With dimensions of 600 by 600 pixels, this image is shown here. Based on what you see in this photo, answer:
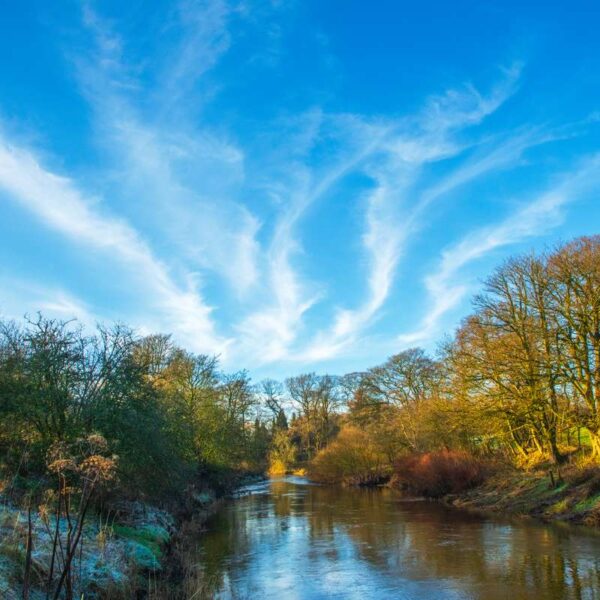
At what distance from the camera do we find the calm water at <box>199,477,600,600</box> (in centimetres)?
1296

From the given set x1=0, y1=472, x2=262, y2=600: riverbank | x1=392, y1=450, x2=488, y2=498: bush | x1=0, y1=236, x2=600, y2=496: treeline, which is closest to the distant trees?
x1=0, y1=236, x2=600, y2=496: treeline

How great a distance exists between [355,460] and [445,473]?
1633 centimetres

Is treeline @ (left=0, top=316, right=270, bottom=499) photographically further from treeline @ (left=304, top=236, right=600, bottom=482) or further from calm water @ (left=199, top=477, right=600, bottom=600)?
treeline @ (left=304, top=236, right=600, bottom=482)

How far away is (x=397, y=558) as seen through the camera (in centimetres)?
1672

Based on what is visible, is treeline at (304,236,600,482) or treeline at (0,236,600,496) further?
treeline at (304,236,600,482)

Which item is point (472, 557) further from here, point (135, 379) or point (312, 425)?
point (312, 425)

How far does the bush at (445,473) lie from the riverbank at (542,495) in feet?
2.49

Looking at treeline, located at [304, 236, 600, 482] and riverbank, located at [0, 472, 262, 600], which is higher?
treeline, located at [304, 236, 600, 482]

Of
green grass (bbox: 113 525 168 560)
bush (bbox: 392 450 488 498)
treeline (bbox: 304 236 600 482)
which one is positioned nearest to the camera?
green grass (bbox: 113 525 168 560)

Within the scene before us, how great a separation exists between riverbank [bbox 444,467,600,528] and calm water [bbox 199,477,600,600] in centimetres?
173

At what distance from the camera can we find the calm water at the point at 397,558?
42.5 feet

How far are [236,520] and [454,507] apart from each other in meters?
11.7

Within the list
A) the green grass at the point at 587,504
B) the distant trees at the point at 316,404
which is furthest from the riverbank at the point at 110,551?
the distant trees at the point at 316,404

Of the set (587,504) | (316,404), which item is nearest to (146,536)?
(587,504)
